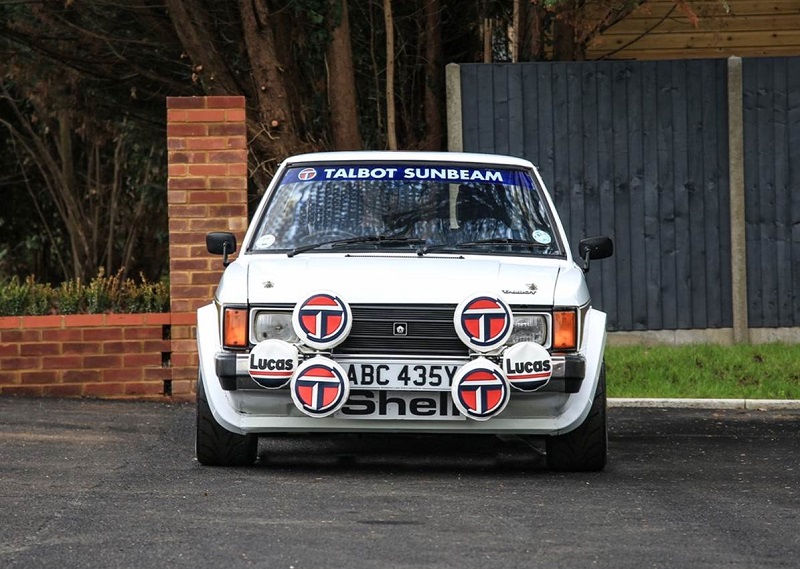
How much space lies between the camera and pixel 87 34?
15.4 meters

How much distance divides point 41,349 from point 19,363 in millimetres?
186

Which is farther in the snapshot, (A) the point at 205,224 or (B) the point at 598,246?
(A) the point at 205,224

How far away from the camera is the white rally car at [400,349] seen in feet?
23.5

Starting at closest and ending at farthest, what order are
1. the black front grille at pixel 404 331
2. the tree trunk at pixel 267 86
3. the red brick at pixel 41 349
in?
the black front grille at pixel 404 331 < the red brick at pixel 41 349 < the tree trunk at pixel 267 86

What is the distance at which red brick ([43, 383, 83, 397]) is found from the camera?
11336mm

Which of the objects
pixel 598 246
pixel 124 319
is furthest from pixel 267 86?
pixel 598 246

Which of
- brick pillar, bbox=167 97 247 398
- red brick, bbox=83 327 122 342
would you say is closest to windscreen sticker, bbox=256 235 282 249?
brick pillar, bbox=167 97 247 398

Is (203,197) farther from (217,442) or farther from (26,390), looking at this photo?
(217,442)

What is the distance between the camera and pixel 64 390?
11.4m

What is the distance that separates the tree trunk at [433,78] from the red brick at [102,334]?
4855 mm

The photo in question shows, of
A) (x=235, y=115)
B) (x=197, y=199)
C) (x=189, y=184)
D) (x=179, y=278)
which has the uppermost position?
(x=235, y=115)

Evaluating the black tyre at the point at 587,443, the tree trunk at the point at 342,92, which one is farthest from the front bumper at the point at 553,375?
the tree trunk at the point at 342,92

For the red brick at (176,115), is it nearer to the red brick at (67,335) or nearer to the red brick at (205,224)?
the red brick at (205,224)

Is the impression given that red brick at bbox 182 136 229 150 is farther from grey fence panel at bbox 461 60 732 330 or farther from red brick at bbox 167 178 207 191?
grey fence panel at bbox 461 60 732 330
